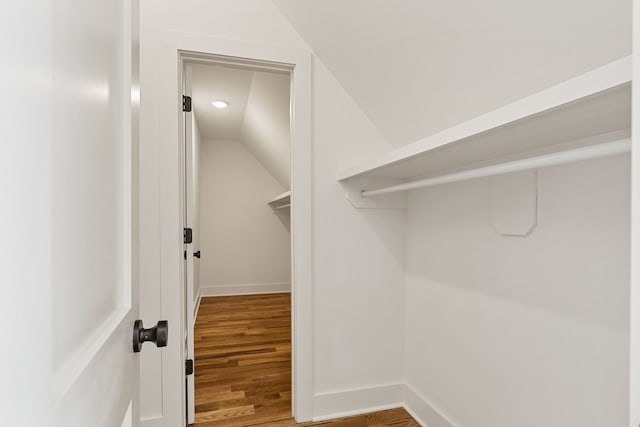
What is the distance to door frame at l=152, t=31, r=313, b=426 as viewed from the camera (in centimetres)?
153

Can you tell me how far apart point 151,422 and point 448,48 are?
2.02 meters

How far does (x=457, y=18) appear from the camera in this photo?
1.03m

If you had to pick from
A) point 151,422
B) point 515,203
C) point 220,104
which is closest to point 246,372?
point 151,422

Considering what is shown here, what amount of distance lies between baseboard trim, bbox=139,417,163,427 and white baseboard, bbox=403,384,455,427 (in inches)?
50.2

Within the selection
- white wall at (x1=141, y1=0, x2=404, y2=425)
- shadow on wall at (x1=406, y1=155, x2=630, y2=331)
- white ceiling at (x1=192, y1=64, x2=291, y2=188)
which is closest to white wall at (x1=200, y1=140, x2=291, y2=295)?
white ceiling at (x1=192, y1=64, x2=291, y2=188)

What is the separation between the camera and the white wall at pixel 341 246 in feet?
5.41

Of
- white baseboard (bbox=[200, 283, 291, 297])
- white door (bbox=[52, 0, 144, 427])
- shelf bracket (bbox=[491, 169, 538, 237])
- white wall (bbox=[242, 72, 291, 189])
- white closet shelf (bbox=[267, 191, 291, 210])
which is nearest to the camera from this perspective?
white door (bbox=[52, 0, 144, 427])

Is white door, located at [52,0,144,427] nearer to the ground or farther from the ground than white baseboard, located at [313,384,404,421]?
farther from the ground

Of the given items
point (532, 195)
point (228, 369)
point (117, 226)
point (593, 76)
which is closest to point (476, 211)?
point (532, 195)

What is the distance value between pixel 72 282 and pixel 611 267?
Answer: 3.99 ft

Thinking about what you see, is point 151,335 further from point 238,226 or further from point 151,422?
point 238,226

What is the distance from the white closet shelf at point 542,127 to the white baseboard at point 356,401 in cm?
126

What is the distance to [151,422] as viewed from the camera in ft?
4.95

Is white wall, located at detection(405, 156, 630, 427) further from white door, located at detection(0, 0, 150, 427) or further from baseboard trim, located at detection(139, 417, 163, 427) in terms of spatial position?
baseboard trim, located at detection(139, 417, 163, 427)
